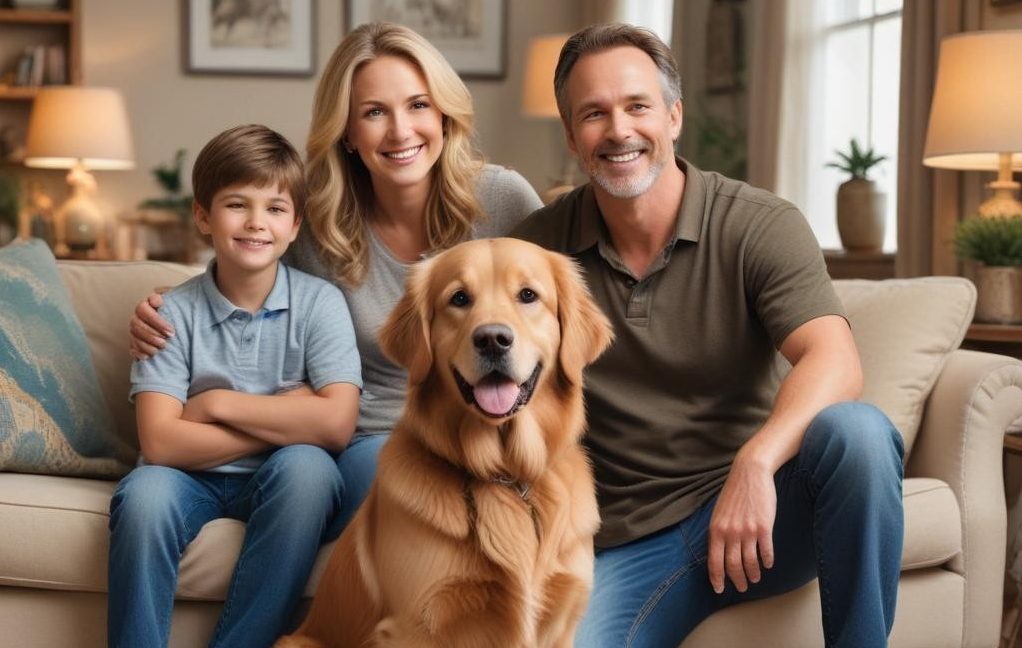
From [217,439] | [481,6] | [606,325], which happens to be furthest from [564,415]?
[481,6]

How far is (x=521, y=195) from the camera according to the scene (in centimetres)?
249

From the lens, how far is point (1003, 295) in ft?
9.68

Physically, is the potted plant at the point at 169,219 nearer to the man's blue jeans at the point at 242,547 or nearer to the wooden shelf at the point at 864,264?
the wooden shelf at the point at 864,264

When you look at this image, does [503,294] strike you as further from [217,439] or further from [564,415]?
[217,439]

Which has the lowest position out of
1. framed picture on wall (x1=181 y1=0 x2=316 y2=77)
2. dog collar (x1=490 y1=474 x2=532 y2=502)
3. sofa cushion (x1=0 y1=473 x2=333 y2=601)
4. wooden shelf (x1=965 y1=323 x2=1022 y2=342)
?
sofa cushion (x1=0 y1=473 x2=333 y2=601)

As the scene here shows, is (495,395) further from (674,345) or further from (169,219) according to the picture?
(169,219)

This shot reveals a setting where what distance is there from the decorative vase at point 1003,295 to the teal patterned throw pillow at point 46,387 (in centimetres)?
215

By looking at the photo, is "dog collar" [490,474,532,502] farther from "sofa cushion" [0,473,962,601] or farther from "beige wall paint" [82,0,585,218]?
"beige wall paint" [82,0,585,218]

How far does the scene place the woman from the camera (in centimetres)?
234

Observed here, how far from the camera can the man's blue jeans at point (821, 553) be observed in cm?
173

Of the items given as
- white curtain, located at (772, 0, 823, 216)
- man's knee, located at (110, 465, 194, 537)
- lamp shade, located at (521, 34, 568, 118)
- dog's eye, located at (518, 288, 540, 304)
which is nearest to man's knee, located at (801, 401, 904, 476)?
dog's eye, located at (518, 288, 540, 304)

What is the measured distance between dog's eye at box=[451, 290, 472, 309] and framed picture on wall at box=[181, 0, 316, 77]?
533 centimetres

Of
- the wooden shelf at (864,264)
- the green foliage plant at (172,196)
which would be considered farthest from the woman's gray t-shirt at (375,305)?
the green foliage plant at (172,196)

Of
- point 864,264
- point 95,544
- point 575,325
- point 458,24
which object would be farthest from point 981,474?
point 458,24
